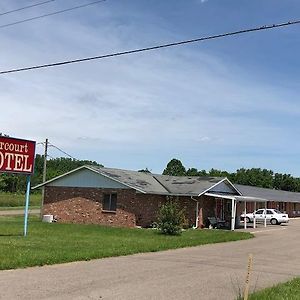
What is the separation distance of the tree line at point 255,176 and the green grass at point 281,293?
109145mm

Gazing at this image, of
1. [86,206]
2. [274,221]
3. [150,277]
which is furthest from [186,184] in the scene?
[150,277]

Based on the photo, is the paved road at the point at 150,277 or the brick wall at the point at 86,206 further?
the brick wall at the point at 86,206

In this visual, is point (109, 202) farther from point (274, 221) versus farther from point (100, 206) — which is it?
point (274, 221)

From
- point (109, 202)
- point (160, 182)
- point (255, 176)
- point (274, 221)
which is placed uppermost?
point (255, 176)

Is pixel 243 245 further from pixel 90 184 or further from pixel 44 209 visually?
pixel 44 209

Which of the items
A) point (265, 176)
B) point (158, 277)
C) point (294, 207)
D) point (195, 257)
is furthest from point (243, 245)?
point (265, 176)

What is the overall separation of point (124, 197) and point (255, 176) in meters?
95.1

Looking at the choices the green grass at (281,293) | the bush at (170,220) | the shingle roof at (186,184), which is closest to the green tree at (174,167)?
the shingle roof at (186,184)

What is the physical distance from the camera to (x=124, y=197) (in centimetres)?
3366

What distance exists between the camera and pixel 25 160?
22781 mm

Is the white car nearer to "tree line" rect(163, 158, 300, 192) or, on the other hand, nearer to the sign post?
the sign post

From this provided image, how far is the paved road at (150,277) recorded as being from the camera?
33.2 ft

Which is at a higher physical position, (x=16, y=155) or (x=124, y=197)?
(x=16, y=155)

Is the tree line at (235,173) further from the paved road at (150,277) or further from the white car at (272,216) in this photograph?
the paved road at (150,277)
